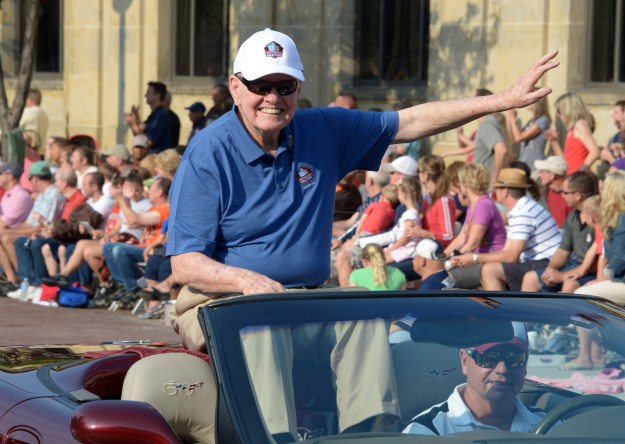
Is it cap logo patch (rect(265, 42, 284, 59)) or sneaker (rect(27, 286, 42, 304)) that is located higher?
cap logo patch (rect(265, 42, 284, 59))

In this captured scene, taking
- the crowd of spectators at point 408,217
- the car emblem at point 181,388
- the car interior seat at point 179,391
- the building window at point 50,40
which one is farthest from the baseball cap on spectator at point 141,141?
the car emblem at point 181,388

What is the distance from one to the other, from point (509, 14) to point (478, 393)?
13483 mm

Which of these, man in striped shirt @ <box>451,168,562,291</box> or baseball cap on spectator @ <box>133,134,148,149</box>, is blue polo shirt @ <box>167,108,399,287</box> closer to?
man in striped shirt @ <box>451,168,562,291</box>

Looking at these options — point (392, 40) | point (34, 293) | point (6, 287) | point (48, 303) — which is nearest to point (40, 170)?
point (6, 287)

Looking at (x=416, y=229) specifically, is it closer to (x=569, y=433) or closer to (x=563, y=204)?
(x=563, y=204)

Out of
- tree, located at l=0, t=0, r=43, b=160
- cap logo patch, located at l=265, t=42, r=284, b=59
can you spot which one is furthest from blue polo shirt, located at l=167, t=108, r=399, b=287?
tree, located at l=0, t=0, r=43, b=160

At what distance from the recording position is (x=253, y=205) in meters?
4.90

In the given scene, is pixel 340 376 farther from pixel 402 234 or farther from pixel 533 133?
pixel 533 133

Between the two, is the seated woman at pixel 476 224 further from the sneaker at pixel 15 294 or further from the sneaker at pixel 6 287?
the sneaker at pixel 6 287

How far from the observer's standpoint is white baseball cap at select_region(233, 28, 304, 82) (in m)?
4.91

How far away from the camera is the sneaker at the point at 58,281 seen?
1402cm

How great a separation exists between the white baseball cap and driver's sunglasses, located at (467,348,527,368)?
152cm

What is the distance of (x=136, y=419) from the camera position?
11.8 feet

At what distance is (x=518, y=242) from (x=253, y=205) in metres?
6.34
